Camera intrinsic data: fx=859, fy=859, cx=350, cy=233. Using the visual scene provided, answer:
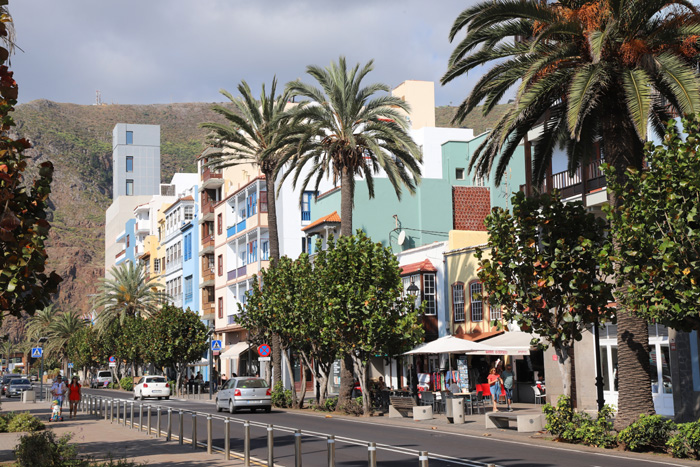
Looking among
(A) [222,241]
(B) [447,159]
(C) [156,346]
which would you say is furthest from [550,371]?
(A) [222,241]

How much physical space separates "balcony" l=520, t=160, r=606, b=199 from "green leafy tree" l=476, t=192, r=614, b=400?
6160mm

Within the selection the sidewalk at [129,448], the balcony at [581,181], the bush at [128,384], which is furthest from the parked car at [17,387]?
the balcony at [581,181]

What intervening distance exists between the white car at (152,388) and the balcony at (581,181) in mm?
30745

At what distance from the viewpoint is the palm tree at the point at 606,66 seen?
18625 millimetres

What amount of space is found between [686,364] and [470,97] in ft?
33.7

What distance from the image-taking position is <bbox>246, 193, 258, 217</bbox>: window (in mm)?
61409

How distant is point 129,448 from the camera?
19547 mm

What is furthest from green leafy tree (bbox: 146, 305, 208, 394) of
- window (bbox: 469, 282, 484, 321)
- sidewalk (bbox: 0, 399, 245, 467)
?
sidewalk (bbox: 0, 399, 245, 467)

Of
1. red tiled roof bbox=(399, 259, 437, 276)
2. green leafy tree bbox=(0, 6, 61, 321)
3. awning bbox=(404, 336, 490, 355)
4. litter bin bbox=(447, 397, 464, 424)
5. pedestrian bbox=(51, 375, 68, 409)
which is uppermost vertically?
red tiled roof bbox=(399, 259, 437, 276)

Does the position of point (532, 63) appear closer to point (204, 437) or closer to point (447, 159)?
point (204, 437)

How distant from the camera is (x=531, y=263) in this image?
2100cm

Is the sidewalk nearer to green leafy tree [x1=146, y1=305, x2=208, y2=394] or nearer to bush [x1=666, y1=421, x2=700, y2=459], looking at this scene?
bush [x1=666, y1=421, x2=700, y2=459]

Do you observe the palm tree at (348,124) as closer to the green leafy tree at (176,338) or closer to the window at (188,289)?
the green leafy tree at (176,338)

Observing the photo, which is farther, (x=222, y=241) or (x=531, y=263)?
(x=222, y=241)
